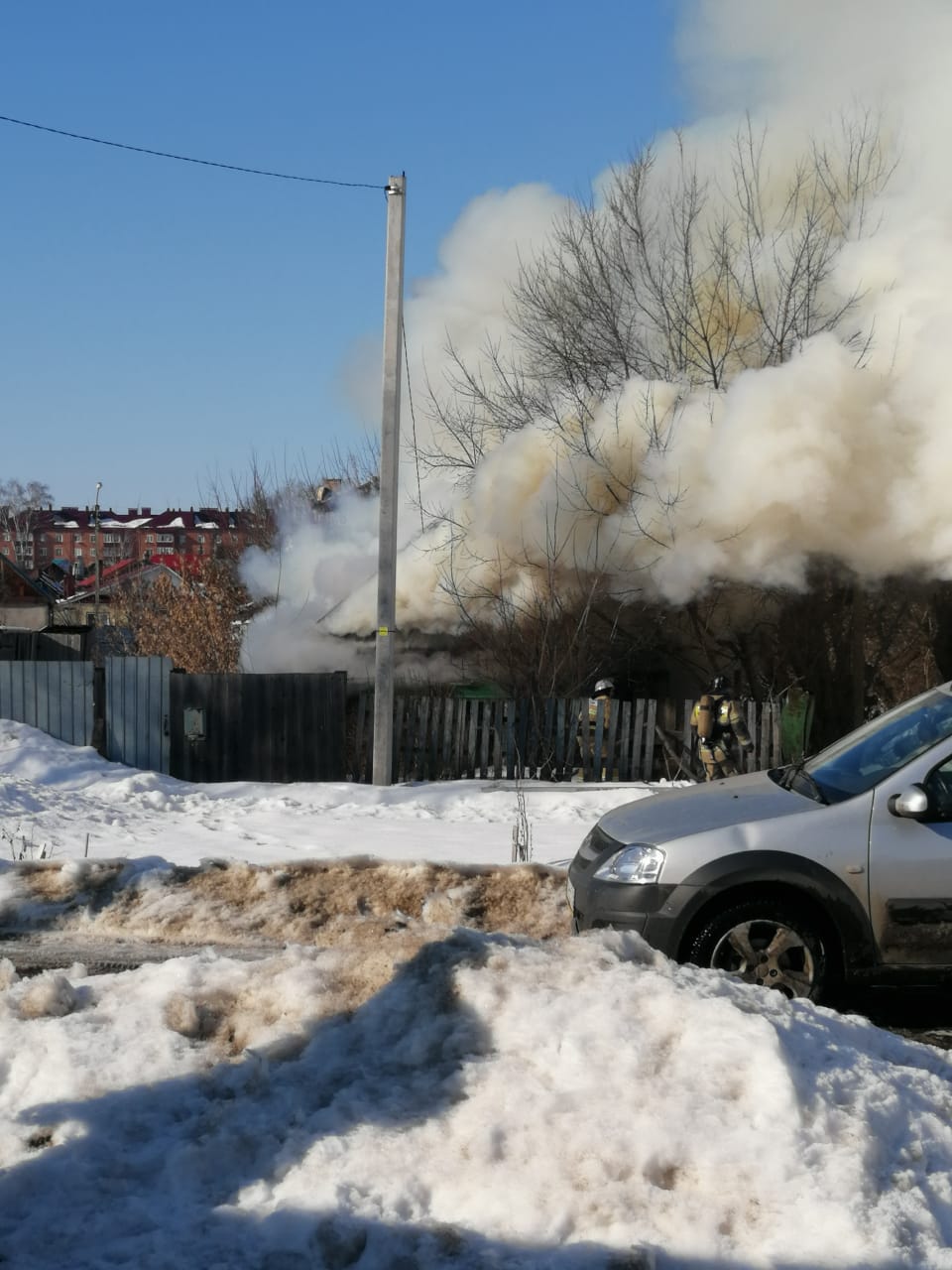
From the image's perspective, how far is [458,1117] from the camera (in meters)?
3.66

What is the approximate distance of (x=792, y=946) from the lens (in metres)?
5.51

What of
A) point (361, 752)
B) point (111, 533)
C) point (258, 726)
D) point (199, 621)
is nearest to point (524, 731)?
point (361, 752)

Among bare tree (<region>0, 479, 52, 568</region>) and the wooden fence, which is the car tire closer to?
the wooden fence

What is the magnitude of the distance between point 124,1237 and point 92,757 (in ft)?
41.6

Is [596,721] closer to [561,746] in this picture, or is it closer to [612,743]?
[612,743]

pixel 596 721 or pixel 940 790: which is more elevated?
pixel 940 790

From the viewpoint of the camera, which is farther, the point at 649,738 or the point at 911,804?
the point at 649,738

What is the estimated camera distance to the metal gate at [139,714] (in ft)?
52.6

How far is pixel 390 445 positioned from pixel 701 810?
29.4 ft

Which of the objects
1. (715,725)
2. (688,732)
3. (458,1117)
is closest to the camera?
(458,1117)

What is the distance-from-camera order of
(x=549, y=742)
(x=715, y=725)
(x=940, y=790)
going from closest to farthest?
(x=940, y=790) < (x=715, y=725) < (x=549, y=742)

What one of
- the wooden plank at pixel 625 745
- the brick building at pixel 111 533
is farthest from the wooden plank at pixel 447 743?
the brick building at pixel 111 533

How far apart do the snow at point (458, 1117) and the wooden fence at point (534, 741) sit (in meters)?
11.7

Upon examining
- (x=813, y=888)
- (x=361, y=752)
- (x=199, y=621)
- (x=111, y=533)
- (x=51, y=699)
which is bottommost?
(x=361, y=752)
